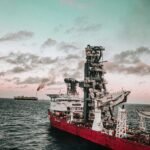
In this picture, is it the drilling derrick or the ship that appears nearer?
the ship

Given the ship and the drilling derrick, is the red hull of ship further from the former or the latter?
the drilling derrick

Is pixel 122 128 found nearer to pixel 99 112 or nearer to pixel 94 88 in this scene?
pixel 99 112

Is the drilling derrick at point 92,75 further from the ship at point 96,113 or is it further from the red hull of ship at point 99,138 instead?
the red hull of ship at point 99,138

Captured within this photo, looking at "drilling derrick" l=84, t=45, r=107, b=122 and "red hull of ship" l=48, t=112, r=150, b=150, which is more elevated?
"drilling derrick" l=84, t=45, r=107, b=122

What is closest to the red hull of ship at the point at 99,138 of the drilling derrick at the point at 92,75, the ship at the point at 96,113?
the ship at the point at 96,113

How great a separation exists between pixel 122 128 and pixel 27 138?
20.7m

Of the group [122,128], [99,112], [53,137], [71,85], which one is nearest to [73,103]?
[71,85]

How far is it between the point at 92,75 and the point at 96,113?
28.3 ft

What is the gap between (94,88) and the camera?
2140 inches

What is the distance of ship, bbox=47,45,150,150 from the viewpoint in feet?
142

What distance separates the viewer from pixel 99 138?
47.2m

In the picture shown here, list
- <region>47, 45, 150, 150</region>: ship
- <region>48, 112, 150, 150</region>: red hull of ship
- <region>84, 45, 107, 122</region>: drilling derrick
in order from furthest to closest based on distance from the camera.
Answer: <region>84, 45, 107, 122</region>: drilling derrick, <region>47, 45, 150, 150</region>: ship, <region>48, 112, 150, 150</region>: red hull of ship

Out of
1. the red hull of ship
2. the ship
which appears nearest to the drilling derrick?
the ship

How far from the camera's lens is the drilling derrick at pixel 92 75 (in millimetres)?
55469
